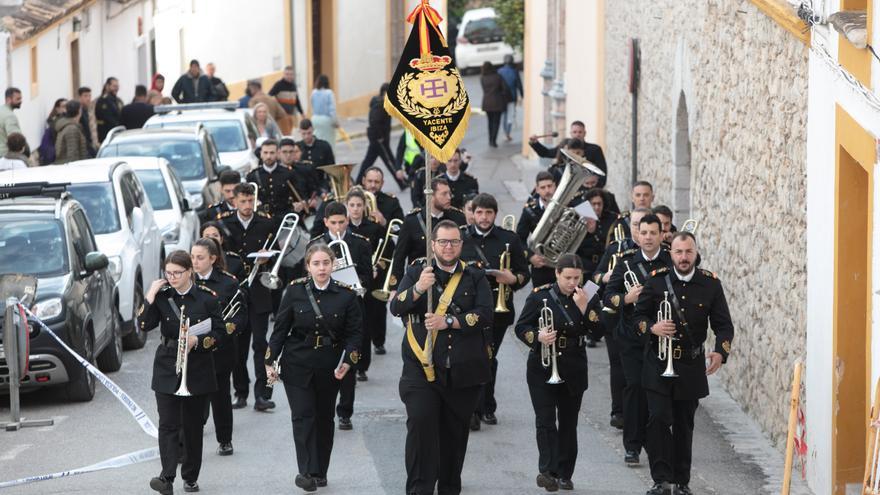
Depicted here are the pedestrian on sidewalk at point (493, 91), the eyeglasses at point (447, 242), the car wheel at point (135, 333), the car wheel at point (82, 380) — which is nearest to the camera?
the eyeglasses at point (447, 242)

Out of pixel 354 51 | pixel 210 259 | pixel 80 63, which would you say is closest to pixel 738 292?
pixel 210 259

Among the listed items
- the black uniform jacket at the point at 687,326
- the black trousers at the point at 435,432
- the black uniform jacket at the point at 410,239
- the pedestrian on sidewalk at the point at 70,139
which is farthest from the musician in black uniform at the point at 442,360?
the pedestrian on sidewalk at the point at 70,139

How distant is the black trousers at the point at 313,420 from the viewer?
11109 mm

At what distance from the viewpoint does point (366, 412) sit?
45.1 feet

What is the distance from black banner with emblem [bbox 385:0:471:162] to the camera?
11.2 meters

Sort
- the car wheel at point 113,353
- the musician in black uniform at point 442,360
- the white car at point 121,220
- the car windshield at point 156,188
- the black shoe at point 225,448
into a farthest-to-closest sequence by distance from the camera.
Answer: the car windshield at point 156,188
the white car at point 121,220
the car wheel at point 113,353
the black shoe at point 225,448
the musician in black uniform at point 442,360

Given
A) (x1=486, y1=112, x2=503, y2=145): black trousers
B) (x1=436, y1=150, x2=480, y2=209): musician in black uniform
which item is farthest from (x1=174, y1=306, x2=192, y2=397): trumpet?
(x1=486, y1=112, x2=503, y2=145): black trousers

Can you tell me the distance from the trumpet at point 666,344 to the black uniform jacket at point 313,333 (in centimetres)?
201

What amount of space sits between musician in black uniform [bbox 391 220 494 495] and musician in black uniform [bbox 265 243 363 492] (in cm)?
59

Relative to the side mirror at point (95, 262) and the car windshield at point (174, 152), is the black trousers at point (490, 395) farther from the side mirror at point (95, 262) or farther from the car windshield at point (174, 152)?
the car windshield at point (174, 152)

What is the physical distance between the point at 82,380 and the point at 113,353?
1.34 metres

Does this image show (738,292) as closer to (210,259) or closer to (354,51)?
(210,259)

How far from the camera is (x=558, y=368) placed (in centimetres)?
1127

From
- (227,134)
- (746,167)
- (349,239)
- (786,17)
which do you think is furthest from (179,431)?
(227,134)
